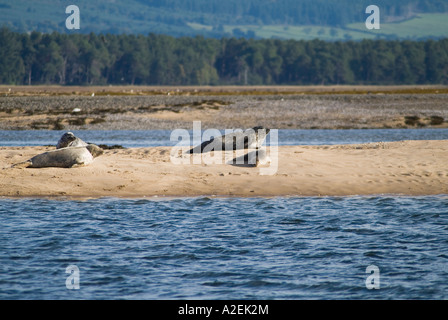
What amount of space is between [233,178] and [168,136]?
18715mm

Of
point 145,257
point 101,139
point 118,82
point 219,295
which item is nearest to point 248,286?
point 219,295

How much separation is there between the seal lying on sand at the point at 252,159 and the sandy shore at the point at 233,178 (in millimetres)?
355

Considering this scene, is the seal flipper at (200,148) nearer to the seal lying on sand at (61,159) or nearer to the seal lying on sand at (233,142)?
the seal lying on sand at (233,142)

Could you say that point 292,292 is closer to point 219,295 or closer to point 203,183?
point 219,295

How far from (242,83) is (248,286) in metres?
174

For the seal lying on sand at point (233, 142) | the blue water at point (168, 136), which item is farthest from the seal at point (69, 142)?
the blue water at point (168, 136)

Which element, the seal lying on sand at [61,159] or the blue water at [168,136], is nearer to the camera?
the seal lying on sand at [61,159]

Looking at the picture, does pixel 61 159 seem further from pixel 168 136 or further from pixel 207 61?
pixel 207 61

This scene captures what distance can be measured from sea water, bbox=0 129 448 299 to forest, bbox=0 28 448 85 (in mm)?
151249

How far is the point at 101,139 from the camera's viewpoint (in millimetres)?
35094

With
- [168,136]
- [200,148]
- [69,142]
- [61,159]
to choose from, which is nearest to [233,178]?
[200,148]

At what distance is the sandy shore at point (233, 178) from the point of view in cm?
1823

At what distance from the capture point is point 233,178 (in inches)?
757

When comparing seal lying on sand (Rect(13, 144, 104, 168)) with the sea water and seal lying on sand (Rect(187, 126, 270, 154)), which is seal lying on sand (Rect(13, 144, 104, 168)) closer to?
the sea water
